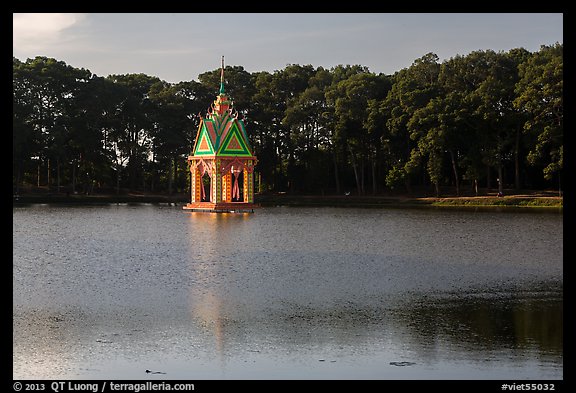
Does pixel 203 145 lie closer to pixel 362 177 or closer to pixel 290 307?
pixel 362 177

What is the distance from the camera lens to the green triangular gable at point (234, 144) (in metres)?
52.5

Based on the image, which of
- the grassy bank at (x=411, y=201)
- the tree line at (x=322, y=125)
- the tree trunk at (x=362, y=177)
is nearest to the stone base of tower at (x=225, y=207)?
the grassy bank at (x=411, y=201)

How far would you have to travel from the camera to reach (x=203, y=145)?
53906 millimetres

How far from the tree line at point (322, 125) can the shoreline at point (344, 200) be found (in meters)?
1.42

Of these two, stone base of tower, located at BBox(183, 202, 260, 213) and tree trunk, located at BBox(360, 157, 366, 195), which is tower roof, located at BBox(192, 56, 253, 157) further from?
tree trunk, located at BBox(360, 157, 366, 195)

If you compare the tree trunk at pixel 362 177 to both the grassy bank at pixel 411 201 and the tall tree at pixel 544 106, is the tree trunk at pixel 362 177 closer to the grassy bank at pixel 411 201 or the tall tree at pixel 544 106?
the grassy bank at pixel 411 201

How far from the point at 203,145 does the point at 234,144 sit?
8.00 feet

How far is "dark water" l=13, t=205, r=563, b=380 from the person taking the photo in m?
11.4

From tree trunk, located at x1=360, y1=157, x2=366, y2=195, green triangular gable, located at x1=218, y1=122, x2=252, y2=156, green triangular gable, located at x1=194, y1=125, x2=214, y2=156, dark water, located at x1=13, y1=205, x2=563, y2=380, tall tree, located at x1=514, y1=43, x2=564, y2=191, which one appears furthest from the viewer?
tree trunk, located at x1=360, y1=157, x2=366, y2=195

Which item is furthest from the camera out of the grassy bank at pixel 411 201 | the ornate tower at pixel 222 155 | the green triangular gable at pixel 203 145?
the green triangular gable at pixel 203 145

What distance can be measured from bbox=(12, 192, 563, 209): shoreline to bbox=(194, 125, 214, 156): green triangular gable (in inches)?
404

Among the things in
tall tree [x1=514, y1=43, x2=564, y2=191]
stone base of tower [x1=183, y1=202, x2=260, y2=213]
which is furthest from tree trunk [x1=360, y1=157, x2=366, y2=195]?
tall tree [x1=514, y1=43, x2=564, y2=191]
